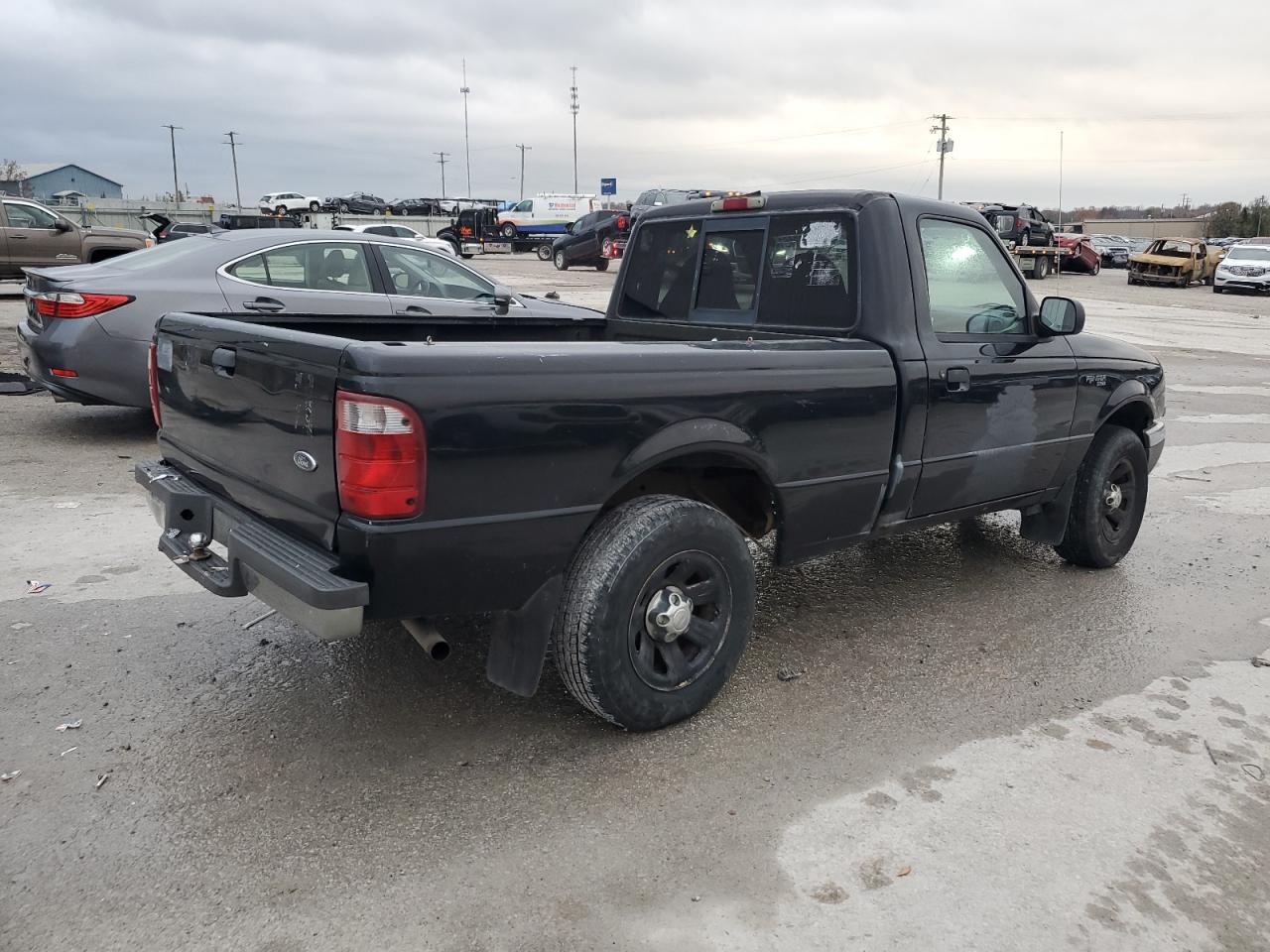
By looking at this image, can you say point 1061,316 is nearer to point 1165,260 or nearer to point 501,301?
point 501,301

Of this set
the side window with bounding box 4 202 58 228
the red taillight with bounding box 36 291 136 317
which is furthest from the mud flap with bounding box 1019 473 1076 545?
the side window with bounding box 4 202 58 228

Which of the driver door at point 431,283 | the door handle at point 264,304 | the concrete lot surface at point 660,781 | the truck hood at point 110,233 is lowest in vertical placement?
the concrete lot surface at point 660,781

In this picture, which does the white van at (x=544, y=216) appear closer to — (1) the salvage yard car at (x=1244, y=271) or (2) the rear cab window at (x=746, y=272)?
(1) the salvage yard car at (x=1244, y=271)

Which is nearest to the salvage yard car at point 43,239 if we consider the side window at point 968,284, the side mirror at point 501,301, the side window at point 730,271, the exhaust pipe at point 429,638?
the side mirror at point 501,301

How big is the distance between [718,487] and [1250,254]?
112 ft

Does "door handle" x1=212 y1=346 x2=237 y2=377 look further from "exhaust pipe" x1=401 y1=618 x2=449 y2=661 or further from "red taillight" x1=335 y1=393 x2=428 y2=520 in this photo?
"exhaust pipe" x1=401 y1=618 x2=449 y2=661

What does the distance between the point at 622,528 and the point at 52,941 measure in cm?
182

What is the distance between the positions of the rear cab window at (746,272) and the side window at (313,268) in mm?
2993

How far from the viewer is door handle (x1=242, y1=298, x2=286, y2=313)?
6832 mm

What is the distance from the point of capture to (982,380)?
4195mm

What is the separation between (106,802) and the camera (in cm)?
294

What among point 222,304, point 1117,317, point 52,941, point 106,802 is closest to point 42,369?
point 222,304

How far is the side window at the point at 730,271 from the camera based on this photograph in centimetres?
437

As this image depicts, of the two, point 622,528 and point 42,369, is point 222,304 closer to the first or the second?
point 42,369
